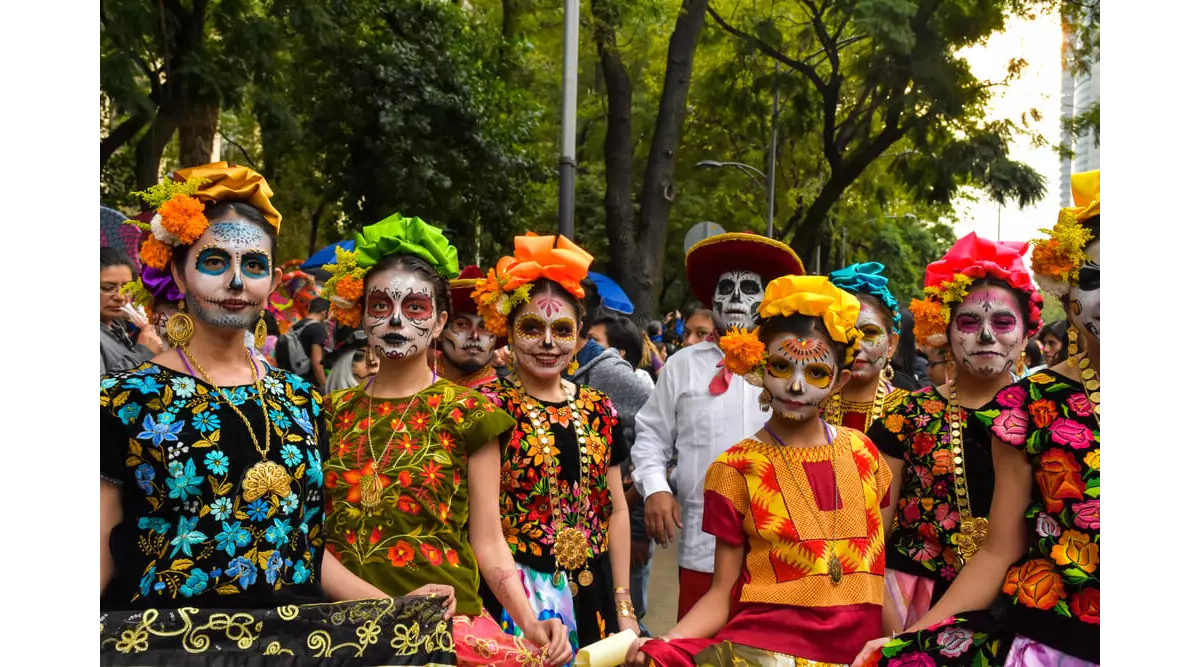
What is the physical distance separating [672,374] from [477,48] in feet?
46.3

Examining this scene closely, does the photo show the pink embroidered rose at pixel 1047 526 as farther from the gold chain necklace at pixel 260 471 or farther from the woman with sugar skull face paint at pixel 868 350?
the gold chain necklace at pixel 260 471

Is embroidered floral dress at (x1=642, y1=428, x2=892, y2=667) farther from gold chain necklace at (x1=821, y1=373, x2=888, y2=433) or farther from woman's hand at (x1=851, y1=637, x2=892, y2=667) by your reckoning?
gold chain necklace at (x1=821, y1=373, x2=888, y2=433)

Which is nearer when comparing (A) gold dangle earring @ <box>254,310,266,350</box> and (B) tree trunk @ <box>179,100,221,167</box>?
(A) gold dangle earring @ <box>254,310,266,350</box>

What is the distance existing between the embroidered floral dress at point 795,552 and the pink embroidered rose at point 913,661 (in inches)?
14.8

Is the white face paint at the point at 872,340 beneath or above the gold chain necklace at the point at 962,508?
above

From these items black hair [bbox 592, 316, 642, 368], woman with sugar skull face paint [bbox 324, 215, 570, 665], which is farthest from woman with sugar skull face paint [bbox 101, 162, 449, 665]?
black hair [bbox 592, 316, 642, 368]

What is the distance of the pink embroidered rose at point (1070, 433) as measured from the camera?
122 inches

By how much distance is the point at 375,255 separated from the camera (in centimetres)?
451

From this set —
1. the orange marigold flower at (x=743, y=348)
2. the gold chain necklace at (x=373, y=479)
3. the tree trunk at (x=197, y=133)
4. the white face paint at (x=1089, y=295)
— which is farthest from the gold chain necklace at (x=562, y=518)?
the tree trunk at (x=197, y=133)

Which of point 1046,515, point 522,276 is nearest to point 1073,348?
point 1046,515

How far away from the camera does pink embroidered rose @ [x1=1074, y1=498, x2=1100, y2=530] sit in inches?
120

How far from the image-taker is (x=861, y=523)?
4004mm

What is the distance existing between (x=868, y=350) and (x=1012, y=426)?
1.94 m

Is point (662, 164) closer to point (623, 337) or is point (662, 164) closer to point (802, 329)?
point (623, 337)
